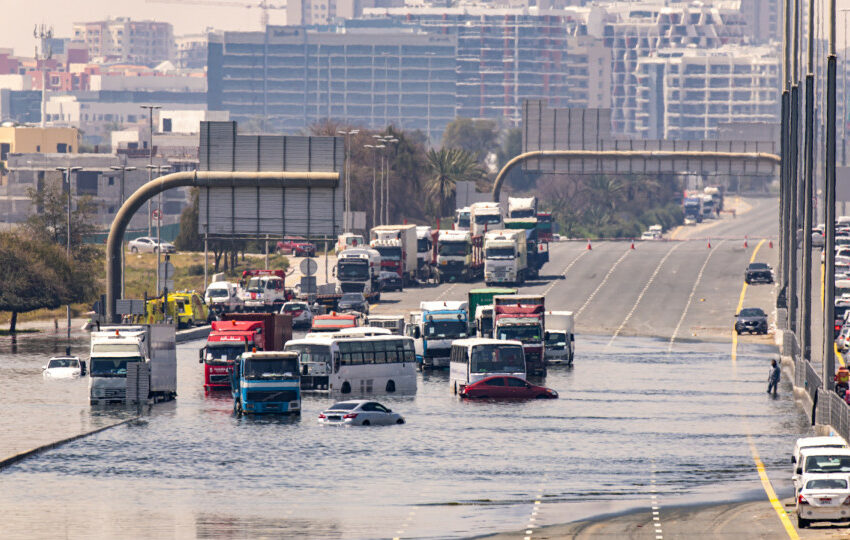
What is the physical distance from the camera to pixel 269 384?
221ft

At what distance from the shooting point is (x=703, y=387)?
79500 mm

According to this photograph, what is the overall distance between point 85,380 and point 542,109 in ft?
285

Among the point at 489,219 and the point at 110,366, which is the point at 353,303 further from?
the point at 110,366

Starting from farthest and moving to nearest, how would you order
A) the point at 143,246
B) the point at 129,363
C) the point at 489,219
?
1. the point at 143,246
2. the point at 489,219
3. the point at 129,363

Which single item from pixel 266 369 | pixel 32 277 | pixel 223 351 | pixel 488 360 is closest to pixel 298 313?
pixel 32 277

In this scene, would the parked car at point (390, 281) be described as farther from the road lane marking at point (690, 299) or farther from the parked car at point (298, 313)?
the road lane marking at point (690, 299)

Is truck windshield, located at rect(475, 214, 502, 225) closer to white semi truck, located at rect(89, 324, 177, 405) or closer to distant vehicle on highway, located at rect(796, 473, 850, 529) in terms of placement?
white semi truck, located at rect(89, 324, 177, 405)

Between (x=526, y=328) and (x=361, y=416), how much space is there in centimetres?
2195

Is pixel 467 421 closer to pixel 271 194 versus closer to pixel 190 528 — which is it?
pixel 271 194

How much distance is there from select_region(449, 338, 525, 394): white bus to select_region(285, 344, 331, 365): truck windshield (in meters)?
6.41

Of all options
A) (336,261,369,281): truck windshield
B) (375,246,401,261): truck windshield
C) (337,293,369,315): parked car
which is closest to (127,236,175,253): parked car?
(375,246,401,261): truck windshield

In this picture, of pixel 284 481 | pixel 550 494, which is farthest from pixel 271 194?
pixel 550 494

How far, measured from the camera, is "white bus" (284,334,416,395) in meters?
75.2

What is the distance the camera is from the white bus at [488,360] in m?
75.7
